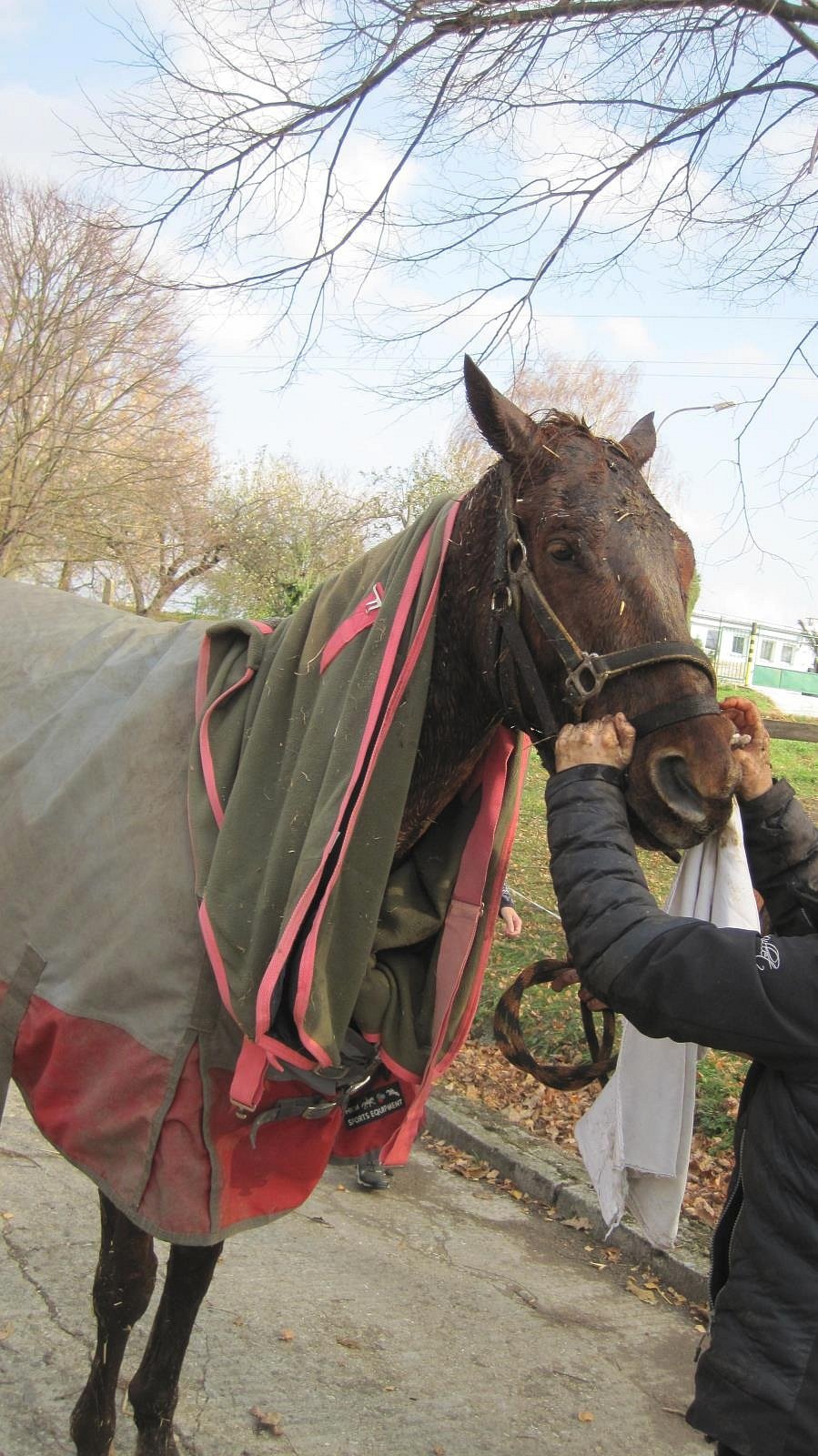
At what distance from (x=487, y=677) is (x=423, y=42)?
4213 millimetres

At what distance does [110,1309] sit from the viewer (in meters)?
2.76

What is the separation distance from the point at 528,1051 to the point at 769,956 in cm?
93

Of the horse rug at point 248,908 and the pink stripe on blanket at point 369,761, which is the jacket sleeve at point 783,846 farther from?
the pink stripe on blanket at point 369,761

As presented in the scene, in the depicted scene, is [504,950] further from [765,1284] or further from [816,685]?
[816,685]

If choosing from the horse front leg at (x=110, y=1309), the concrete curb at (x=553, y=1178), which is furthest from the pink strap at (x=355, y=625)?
the concrete curb at (x=553, y=1178)

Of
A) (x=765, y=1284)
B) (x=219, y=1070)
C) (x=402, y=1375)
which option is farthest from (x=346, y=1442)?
(x=765, y=1284)

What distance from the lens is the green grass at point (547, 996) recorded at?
538 cm

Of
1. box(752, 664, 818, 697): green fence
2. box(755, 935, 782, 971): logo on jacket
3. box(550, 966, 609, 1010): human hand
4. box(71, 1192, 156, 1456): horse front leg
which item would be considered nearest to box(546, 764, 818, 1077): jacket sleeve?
box(755, 935, 782, 971): logo on jacket

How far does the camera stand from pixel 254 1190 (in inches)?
97.3

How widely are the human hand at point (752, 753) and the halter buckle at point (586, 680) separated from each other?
0.27m

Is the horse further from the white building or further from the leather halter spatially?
the white building

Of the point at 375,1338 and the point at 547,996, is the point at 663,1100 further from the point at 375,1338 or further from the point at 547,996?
the point at 547,996

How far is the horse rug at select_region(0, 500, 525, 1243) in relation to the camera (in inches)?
87.0

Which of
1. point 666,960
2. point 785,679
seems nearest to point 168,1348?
point 666,960
